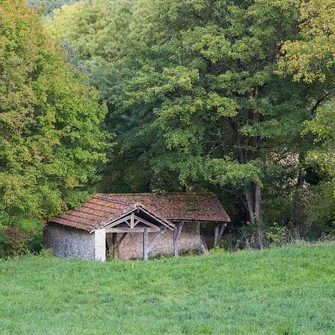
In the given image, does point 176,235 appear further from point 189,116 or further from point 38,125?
point 38,125

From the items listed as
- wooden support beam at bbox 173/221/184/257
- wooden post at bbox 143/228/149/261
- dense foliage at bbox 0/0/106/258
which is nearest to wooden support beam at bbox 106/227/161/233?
wooden post at bbox 143/228/149/261

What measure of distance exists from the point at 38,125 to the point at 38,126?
0.14 feet

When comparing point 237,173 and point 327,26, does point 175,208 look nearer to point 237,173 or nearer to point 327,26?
point 237,173

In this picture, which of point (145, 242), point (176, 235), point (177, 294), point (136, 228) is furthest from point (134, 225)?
point (177, 294)

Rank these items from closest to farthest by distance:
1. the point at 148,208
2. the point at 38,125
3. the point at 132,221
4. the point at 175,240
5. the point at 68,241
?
the point at 38,125, the point at 132,221, the point at 68,241, the point at 148,208, the point at 175,240

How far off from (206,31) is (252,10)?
215 cm

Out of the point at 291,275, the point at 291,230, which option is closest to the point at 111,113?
the point at 291,230

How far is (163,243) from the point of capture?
98.8 ft

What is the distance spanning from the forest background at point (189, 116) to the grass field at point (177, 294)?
4.27 meters

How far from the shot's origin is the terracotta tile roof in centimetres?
2645

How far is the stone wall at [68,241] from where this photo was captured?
1041 inches

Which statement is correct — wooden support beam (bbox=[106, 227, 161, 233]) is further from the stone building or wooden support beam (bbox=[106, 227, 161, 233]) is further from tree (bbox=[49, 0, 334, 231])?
tree (bbox=[49, 0, 334, 231])

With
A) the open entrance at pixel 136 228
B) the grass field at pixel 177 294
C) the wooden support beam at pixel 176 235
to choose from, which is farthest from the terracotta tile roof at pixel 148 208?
the grass field at pixel 177 294

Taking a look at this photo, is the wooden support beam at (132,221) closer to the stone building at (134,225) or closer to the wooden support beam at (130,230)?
the stone building at (134,225)
